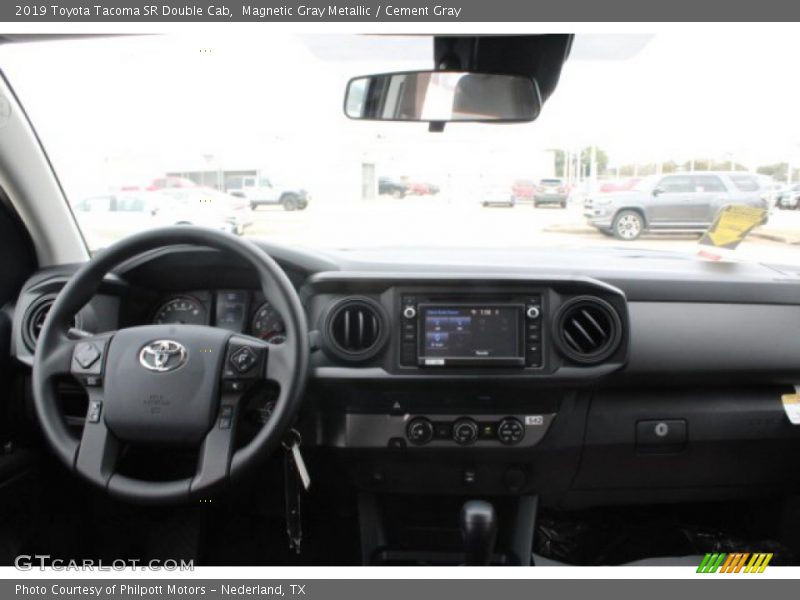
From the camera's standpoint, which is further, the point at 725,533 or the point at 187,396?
the point at 725,533

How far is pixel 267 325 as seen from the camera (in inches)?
104

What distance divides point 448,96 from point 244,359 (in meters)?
1.15

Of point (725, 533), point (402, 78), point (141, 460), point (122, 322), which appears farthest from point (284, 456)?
point (725, 533)

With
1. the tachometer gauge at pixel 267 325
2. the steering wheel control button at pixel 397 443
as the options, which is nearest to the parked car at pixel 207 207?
the tachometer gauge at pixel 267 325

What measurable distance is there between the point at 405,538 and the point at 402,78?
6.20ft

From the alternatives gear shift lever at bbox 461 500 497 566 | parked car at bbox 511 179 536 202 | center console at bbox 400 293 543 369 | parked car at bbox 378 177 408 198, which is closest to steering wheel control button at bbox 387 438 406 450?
center console at bbox 400 293 543 369

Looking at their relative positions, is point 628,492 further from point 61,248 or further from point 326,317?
point 61,248

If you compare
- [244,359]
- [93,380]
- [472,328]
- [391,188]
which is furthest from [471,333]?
[391,188]

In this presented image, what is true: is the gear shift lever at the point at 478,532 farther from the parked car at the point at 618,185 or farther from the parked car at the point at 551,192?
the parked car at the point at 551,192

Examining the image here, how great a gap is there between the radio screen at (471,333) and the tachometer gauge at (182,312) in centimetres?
90

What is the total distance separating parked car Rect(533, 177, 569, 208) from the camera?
14.1 ft

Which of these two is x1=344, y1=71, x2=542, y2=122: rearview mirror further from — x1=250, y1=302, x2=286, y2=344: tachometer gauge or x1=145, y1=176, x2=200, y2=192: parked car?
x1=145, y1=176, x2=200, y2=192: parked car

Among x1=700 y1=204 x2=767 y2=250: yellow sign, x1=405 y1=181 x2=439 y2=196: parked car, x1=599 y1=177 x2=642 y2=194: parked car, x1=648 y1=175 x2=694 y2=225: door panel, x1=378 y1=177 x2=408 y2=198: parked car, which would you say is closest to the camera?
x1=700 y1=204 x2=767 y2=250: yellow sign

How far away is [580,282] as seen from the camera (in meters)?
2.56
